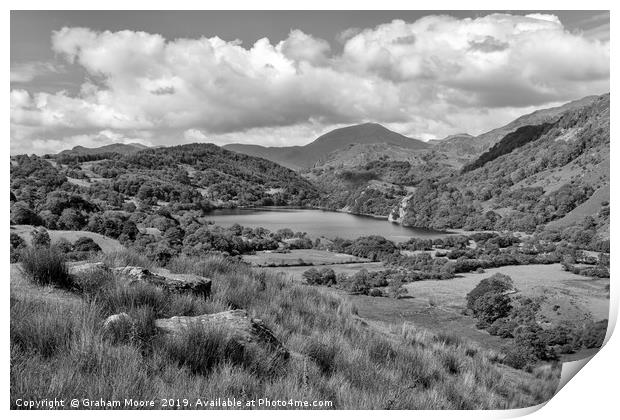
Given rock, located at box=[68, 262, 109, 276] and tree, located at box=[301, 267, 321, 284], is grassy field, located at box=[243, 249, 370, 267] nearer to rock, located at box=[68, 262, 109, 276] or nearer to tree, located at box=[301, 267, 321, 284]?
tree, located at box=[301, 267, 321, 284]

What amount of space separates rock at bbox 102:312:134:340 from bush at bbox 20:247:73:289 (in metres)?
1.30

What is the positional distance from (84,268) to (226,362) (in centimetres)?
225

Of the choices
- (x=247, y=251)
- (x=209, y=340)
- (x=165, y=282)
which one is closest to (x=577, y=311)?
(x=209, y=340)

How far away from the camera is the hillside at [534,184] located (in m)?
6.14

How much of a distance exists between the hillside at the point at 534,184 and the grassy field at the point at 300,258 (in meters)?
2.83

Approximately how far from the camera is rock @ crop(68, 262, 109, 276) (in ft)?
14.5

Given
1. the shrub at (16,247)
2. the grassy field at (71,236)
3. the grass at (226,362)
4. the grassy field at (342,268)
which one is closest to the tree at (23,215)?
the grassy field at (71,236)

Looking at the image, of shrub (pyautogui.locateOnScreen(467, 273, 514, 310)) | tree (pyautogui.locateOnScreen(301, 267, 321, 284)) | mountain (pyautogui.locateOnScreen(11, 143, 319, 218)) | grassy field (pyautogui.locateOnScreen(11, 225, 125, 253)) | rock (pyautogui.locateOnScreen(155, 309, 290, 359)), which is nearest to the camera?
rock (pyautogui.locateOnScreen(155, 309, 290, 359))

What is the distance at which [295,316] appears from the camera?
529cm

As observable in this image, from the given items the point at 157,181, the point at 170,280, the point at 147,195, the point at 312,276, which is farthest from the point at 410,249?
the point at 157,181

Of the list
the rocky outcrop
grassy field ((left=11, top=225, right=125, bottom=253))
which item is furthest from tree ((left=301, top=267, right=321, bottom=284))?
the rocky outcrop

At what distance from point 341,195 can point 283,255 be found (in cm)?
711

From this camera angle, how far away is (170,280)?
481cm

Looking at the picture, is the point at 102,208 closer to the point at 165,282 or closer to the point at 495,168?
the point at 165,282
